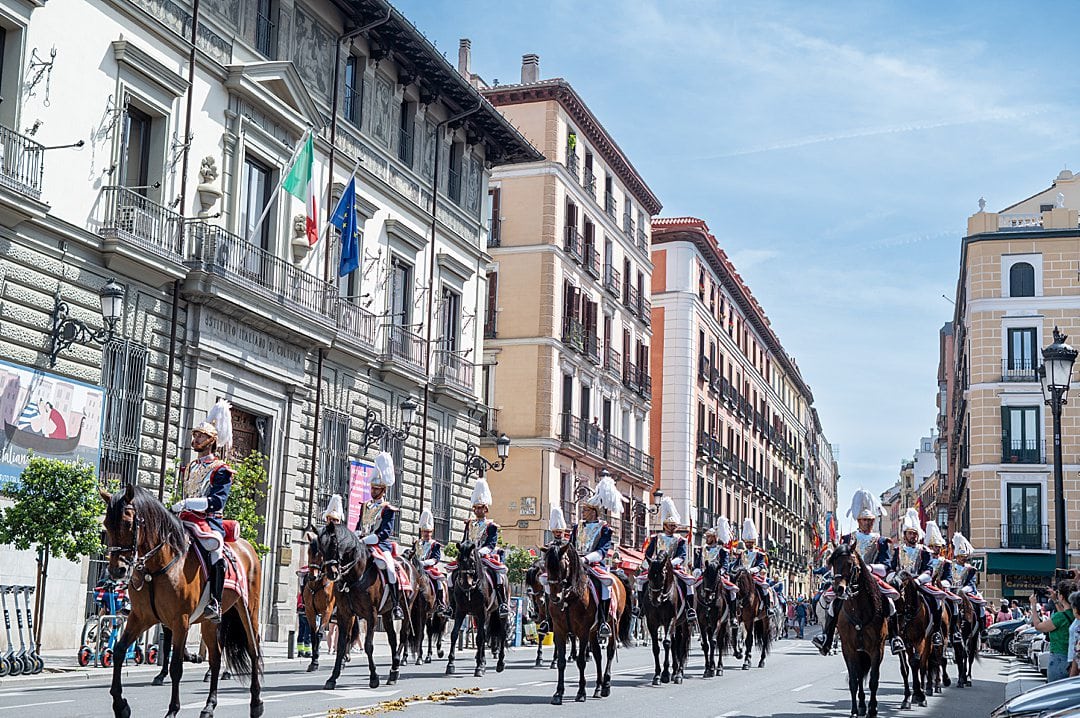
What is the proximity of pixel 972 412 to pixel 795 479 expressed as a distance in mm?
47401

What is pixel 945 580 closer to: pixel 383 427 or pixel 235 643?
pixel 235 643

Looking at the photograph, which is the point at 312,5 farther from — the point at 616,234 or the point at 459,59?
the point at 616,234

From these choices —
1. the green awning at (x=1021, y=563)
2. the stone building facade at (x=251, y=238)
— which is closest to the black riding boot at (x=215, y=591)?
the stone building facade at (x=251, y=238)

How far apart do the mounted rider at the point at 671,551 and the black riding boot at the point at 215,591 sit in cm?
959

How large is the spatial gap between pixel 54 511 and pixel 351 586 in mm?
4627

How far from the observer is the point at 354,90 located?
32.7m

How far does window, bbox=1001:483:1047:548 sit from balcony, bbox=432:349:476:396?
3112 centimetres

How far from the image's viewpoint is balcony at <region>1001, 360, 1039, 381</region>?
199 feet

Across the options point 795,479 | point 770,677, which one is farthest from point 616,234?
point 795,479

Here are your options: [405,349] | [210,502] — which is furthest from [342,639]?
[405,349]

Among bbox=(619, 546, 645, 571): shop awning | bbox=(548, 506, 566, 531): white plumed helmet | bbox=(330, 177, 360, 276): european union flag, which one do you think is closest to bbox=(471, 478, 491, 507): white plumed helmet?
bbox=(548, 506, 566, 531): white plumed helmet

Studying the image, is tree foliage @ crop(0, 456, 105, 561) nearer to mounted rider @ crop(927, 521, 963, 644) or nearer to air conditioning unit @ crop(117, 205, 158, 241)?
air conditioning unit @ crop(117, 205, 158, 241)

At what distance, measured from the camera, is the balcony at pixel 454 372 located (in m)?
36.4

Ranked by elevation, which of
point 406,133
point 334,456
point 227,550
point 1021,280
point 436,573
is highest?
point 1021,280
